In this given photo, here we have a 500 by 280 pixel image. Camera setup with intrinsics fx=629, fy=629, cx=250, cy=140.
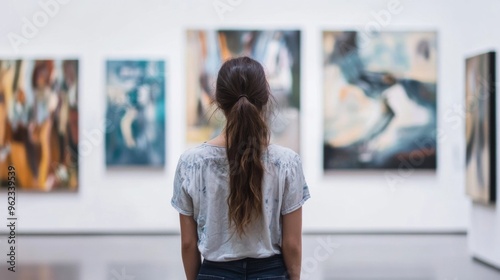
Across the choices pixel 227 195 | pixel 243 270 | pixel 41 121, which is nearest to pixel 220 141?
pixel 227 195

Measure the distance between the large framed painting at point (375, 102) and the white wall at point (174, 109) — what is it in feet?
0.84

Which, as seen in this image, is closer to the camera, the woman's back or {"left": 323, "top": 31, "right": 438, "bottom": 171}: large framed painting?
the woman's back

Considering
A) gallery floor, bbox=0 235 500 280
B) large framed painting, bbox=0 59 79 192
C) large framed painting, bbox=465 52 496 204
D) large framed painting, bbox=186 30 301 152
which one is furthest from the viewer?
large framed painting, bbox=0 59 79 192

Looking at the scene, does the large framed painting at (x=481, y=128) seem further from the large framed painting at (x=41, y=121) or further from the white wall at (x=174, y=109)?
the large framed painting at (x=41, y=121)

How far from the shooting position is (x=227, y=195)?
10.4 ft

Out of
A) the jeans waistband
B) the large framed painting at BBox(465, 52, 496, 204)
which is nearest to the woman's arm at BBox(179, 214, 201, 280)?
the jeans waistband

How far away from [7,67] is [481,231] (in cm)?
1019

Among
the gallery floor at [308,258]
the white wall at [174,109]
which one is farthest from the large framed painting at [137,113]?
the gallery floor at [308,258]

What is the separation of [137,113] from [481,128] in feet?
23.1

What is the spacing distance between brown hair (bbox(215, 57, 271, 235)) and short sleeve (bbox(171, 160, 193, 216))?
0.24 m

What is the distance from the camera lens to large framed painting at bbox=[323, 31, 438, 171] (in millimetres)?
13703

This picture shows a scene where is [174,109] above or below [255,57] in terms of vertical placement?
below

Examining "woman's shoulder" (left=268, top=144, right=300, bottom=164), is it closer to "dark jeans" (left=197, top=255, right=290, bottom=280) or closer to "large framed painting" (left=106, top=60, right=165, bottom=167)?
"dark jeans" (left=197, top=255, right=290, bottom=280)

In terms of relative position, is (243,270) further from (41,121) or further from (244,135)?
(41,121)
